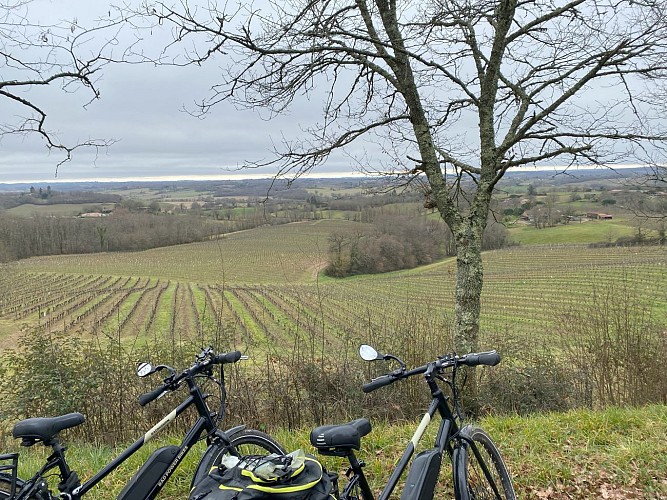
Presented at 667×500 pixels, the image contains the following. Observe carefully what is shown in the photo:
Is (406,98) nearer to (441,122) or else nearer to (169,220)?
(441,122)

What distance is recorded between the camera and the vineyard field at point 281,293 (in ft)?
27.7

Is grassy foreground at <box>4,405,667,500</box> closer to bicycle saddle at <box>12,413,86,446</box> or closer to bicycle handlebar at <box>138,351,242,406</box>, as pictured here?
bicycle handlebar at <box>138,351,242,406</box>

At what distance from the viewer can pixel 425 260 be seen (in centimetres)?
3092

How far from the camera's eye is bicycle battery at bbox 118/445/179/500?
2355 mm

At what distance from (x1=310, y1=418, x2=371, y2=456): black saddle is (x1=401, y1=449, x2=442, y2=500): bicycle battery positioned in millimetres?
293

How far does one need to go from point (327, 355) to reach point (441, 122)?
153 inches

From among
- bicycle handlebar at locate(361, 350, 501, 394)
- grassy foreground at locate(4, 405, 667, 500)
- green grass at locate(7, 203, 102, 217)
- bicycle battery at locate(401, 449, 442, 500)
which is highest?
bicycle handlebar at locate(361, 350, 501, 394)

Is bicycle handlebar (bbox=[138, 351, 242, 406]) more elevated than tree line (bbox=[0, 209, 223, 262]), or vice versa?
bicycle handlebar (bbox=[138, 351, 242, 406])

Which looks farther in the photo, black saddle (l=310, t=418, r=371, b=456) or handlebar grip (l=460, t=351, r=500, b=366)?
handlebar grip (l=460, t=351, r=500, b=366)

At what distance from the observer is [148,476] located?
2.41 meters

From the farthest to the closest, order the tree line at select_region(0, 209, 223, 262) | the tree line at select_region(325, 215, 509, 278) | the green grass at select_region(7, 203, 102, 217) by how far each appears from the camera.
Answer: the green grass at select_region(7, 203, 102, 217), the tree line at select_region(0, 209, 223, 262), the tree line at select_region(325, 215, 509, 278)

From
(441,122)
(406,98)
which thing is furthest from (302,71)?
(441,122)

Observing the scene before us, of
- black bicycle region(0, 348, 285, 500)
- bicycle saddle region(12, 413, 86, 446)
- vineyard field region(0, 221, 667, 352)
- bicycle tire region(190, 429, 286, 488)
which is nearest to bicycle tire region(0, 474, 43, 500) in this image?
black bicycle region(0, 348, 285, 500)

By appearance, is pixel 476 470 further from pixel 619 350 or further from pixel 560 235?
pixel 560 235
